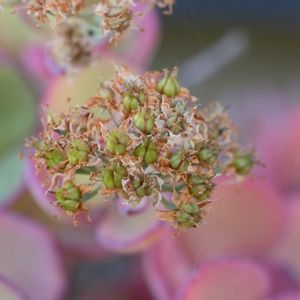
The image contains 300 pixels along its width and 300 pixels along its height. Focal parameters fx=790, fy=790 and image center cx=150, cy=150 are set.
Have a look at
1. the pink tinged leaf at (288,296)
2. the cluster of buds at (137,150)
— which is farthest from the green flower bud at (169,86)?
the pink tinged leaf at (288,296)

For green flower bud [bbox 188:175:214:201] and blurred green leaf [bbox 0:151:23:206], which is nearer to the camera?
green flower bud [bbox 188:175:214:201]

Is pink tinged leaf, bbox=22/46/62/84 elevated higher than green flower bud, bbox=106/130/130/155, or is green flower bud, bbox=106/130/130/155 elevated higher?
pink tinged leaf, bbox=22/46/62/84

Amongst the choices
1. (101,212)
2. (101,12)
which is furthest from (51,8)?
(101,212)

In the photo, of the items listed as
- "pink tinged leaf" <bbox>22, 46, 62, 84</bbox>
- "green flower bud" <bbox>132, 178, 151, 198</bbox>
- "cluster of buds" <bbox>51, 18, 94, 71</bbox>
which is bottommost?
"green flower bud" <bbox>132, 178, 151, 198</bbox>

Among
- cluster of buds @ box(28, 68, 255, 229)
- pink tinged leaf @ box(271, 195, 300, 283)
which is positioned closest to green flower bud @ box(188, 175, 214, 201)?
cluster of buds @ box(28, 68, 255, 229)

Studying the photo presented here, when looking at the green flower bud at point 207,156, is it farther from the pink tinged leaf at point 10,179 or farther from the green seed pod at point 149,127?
the pink tinged leaf at point 10,179

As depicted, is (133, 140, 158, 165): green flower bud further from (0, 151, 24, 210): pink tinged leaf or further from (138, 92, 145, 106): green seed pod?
(0, 151, 24, 210): pink tinged leaf
